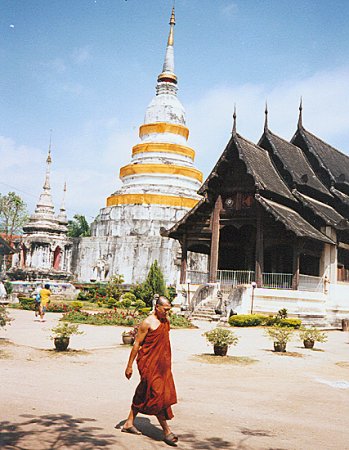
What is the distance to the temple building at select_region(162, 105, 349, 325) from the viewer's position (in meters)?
23.1

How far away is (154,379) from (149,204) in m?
34.9

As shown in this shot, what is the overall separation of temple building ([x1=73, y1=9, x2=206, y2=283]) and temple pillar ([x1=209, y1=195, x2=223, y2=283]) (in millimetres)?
11545

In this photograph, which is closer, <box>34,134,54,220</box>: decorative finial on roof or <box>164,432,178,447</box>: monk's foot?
<box>164,432,178,447</box>: monk's foot

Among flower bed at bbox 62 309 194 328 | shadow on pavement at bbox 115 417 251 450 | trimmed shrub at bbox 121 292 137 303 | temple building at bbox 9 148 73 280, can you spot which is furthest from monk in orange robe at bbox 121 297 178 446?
temple building at bbox 9 148 73 280

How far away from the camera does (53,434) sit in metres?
5.42

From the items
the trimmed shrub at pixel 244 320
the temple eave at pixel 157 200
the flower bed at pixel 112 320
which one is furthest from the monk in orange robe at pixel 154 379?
the temple eave at pixel 157 200

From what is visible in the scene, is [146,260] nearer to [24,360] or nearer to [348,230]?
[348,230]

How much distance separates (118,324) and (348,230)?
1170cm

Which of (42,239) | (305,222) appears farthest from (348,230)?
(42,239)

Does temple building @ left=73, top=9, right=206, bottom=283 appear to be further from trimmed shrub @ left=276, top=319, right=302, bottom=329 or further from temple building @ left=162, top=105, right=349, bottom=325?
trimmed shrub @ left=276, top=319, right=302, bottom=329

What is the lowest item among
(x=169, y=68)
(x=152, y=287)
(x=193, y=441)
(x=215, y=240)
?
(x=193, y=441)

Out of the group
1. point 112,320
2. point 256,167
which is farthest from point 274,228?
point 112,320

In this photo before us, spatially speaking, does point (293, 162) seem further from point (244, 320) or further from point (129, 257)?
point (129, 257)

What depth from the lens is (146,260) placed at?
3797cm
